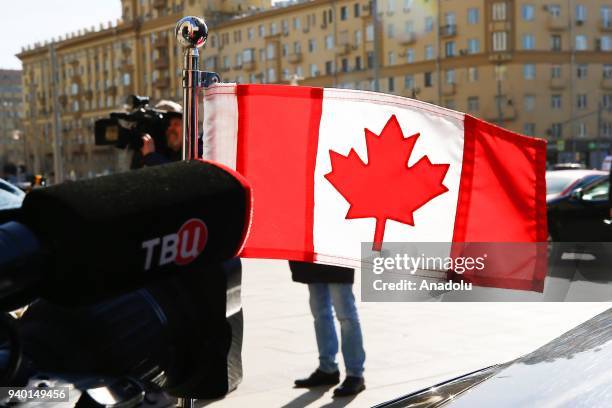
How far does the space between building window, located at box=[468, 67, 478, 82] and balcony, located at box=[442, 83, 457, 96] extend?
125 centimetres

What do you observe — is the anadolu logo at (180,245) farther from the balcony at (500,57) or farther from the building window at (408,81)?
the building window at (408,81)

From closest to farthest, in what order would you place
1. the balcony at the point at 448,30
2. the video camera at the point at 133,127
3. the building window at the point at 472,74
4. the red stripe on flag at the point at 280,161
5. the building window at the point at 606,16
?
the red stripe on flag at the point at 280,161
the video camera at the point at 133,127
the building window at the point at 472,74
the building window at the point at 606,16
the balcony at the point at 448,30

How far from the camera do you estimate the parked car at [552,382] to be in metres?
1.68

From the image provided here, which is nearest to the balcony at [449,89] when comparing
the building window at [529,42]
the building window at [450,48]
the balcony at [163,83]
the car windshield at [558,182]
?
the building window at [450,48]

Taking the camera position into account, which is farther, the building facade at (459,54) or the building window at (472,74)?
the building window at (472,74)

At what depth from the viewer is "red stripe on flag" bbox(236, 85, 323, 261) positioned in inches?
137

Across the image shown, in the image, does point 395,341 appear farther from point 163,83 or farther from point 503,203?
point 163,83

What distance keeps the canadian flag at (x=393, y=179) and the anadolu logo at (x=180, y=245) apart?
2.28 metres

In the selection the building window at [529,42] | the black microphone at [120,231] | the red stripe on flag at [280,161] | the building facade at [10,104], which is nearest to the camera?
the black microphone at [120,231]

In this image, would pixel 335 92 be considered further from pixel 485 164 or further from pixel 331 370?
pixel 331 370

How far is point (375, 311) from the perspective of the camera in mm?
8156

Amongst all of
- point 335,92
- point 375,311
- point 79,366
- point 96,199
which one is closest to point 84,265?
point 96,199

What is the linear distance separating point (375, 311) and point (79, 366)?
23.2 feet
